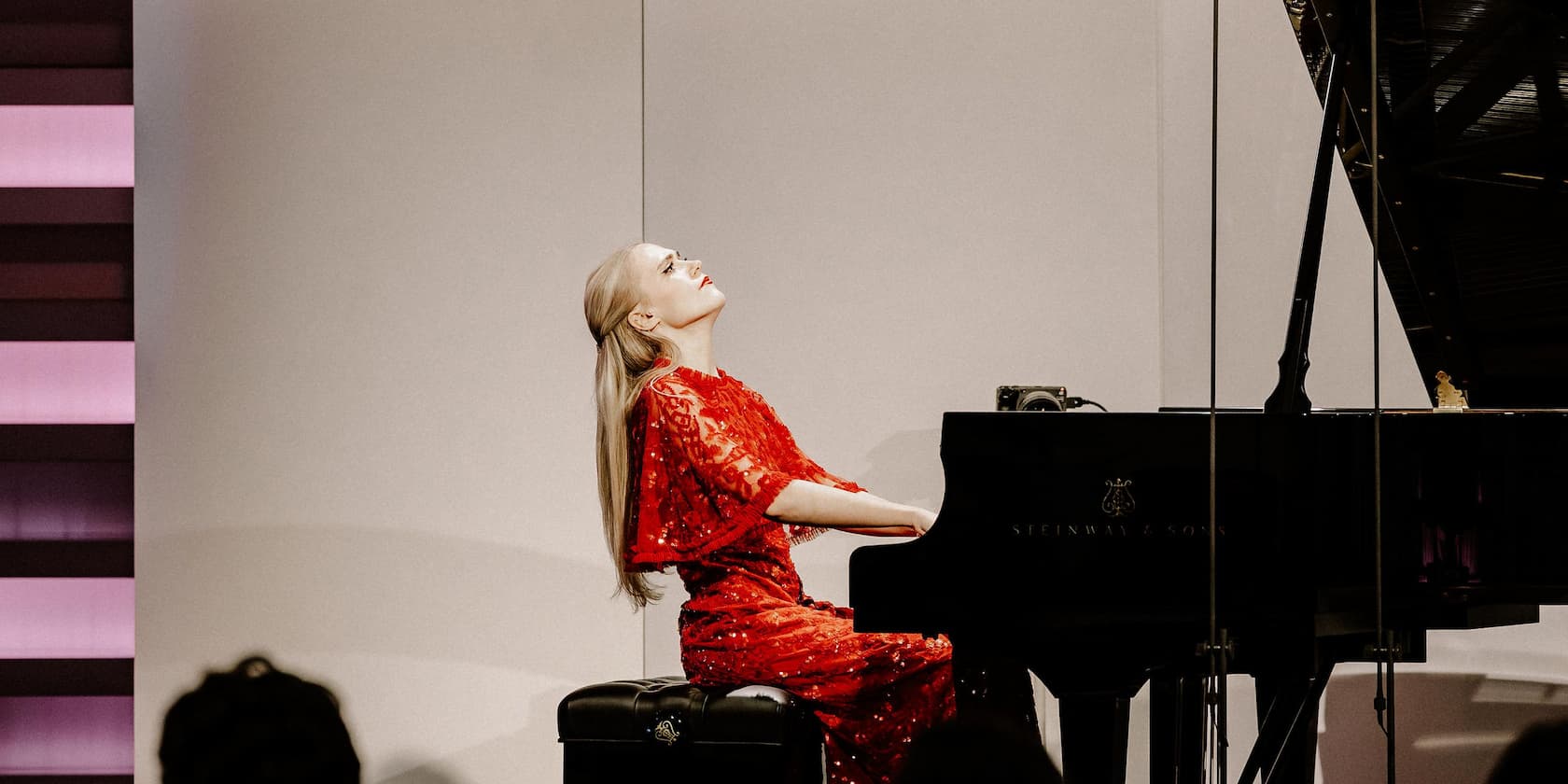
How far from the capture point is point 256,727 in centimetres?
343

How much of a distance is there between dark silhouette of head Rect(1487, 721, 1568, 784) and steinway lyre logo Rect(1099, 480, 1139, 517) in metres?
0.94

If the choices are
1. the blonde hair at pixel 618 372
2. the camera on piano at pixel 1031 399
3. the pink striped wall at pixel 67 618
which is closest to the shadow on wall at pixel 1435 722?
the camera on piano at pixel 1031 399

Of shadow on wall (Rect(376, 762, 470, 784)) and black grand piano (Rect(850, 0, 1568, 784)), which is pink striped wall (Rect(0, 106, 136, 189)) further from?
black grand piano (Rect(850, 0, 1568, 784))

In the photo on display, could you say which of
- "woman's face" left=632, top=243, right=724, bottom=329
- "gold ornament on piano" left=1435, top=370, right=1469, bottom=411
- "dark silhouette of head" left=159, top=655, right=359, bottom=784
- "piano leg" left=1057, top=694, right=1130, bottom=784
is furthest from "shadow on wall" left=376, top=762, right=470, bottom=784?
"gold ornament on piano" left=1435, top=370, right=1469, bottom=411

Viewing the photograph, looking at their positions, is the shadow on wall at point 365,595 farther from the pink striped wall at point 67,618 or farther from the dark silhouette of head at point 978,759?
the dark silhouette of head at point 978,759

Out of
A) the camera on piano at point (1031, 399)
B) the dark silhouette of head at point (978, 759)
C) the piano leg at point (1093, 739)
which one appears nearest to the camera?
the dark silhouette of head at point (978, 759)

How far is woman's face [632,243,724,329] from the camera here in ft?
8.27

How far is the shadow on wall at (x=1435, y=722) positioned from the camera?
10.3 feet

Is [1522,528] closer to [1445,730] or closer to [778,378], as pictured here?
[1445,730]

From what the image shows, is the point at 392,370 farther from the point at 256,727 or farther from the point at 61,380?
the point at 256,727

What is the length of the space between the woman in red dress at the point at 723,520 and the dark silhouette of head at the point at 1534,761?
1259 mm

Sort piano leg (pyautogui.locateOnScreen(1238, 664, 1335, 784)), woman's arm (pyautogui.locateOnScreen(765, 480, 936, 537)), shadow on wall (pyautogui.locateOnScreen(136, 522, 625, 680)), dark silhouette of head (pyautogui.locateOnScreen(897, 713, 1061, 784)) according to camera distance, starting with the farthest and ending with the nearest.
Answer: shadow on wall (pyautogui.locateOnScreen(136, 522, 625, 680)) < woman's arm (pyautogui.locateOnScreen(765, 480, 936, 537)) < piano leg (pyautogui.locateOnScreen(1238, 664, 1335, 784)) < dark silhouette of head (pyautogui.locateOnScreen(897, 713, 1061, 784))

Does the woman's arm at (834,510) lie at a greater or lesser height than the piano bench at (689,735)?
greater

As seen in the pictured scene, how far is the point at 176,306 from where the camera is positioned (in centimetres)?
347
